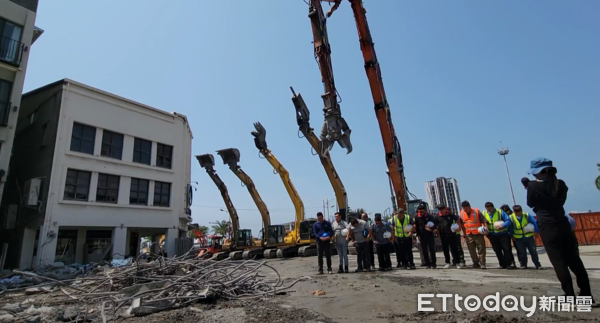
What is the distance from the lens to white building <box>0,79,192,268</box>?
16188 millimetres

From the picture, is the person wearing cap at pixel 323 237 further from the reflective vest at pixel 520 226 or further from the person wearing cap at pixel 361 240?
the reflective vest at pixel 520 226

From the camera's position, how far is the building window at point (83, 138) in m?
17.3

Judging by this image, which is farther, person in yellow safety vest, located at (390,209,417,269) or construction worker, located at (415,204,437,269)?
person in yellow safety vest, located at (390,209,417,269)

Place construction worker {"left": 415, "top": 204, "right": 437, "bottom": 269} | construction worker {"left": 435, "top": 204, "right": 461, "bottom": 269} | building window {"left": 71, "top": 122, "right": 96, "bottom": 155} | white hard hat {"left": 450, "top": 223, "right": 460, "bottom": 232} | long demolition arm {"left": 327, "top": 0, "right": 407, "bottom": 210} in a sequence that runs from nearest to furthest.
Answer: white hard hat {"left": 450, "top": 223, "right": 460, "bottom": 232}, construction worker {"left": 435, "top": 204, "right": 461, "bottom": 269}, construction worker {"left": 415, "top": 204, "right": 437, "bottom": 269}, long demolition arm {"left": 327, "top": 0, "right": 407, "bottom": 210}, building window {"left": 71, "top": 122, "right": 96, "bottom": 155}

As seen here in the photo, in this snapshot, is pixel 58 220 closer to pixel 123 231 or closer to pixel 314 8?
pixel 123 231

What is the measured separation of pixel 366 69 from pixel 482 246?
9181 millimetres

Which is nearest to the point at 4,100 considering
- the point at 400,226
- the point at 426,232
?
the point at 400,226

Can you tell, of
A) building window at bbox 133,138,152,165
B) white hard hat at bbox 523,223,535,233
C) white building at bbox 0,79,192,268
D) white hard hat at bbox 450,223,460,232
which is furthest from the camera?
building window at bbox 133,138,152,165

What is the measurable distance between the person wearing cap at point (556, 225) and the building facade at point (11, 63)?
18661mm

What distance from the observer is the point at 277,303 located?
5.37m

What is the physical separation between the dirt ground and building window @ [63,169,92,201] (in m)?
15.3

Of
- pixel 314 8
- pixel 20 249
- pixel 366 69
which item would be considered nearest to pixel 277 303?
pixel 366 69

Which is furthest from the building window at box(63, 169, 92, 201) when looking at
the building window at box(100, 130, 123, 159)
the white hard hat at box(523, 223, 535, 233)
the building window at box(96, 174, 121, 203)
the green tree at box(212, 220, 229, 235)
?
the green tree at box(212, 220, 229, 235)

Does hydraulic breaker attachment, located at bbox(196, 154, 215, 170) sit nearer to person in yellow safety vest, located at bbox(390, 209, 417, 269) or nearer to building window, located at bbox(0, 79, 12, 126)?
building window, located at bbox(0, 79, 12, 126)
